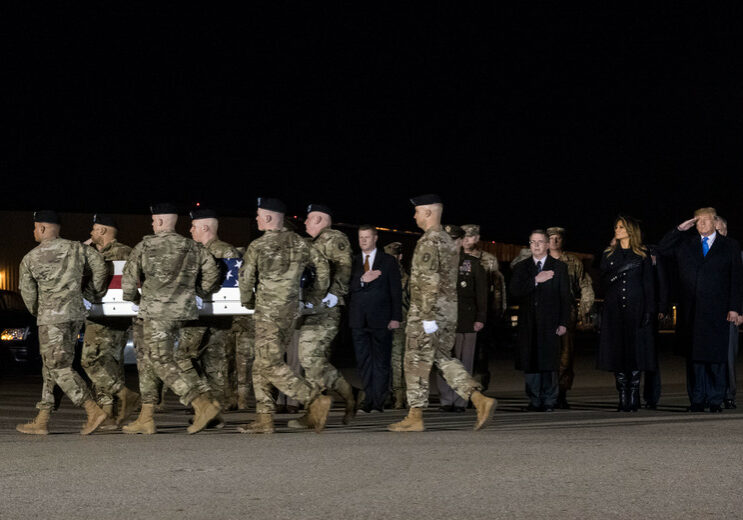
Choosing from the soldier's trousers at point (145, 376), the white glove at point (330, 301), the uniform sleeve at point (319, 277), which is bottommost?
the soldier's trousers at point (145, 376)

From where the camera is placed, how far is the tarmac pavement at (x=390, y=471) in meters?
6.45

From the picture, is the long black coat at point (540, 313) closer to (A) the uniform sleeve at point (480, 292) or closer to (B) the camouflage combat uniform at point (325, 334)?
(A) the uniform sleeve at point (480, 292)

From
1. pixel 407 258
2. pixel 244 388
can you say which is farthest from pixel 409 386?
pixel 407 258

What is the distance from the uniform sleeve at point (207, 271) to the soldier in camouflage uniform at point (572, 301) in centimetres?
442

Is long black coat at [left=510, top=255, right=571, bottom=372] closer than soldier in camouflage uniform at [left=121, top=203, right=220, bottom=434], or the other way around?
soldier in camouflage uniform at [left=121, top=203, right=220, bottom=434]

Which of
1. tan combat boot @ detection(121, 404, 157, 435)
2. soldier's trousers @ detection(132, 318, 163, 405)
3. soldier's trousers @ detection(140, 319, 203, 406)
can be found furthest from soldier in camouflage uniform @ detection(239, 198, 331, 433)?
soldier's trousers @ detection(132, 318, 163, 405)

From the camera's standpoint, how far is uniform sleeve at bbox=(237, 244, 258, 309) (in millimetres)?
10227

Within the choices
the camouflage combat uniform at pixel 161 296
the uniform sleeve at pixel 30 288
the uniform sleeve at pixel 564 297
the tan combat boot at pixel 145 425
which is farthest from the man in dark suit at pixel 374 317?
the uniform sleeve at pixel 30 288

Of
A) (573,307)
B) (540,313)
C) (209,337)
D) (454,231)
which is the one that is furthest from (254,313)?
(573,307)

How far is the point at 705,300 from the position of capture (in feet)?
41.8

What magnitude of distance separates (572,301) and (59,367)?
593 cm

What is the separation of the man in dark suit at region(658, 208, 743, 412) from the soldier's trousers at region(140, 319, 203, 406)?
17.6ft

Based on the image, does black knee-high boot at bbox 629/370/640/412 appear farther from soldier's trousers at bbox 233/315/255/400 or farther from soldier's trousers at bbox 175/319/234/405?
soldier's trousers at bbox 175/319/234/405

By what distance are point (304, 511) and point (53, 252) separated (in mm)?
5062
